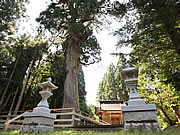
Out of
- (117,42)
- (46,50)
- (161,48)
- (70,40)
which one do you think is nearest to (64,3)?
(70,40)

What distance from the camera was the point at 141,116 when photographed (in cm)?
250

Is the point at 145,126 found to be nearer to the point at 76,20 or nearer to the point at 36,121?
the point at 36,121

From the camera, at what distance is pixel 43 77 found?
11078 millimetres

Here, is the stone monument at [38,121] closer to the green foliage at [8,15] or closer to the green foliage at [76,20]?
the green foliage at [76,20]

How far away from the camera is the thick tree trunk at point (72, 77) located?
621 centimetres

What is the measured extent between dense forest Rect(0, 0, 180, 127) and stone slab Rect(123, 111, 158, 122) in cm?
161

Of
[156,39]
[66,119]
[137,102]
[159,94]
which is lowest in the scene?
[66,119]

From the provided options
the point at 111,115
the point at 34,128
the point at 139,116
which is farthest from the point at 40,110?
the point at 111,115

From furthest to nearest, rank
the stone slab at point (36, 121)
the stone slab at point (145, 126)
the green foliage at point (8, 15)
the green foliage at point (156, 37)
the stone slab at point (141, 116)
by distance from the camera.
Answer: the green foliage at point (8, 15), the green foliage at point (156, 37), the stone slab at point (36, 121), the stone slab at point (141, 116), the stone slab at point (145, 126)

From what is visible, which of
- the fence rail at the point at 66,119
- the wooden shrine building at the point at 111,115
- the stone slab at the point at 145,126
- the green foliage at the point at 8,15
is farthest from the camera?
the wooden shrine building at the point at 111,115

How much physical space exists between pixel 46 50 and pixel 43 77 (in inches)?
117

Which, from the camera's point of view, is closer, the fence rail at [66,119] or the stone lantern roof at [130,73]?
the stone lantern roof at [130,73]

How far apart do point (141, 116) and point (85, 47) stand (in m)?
→ 7.11

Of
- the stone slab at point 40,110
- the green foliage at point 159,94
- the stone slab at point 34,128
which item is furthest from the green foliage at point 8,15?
the green foliage at point 159,94
